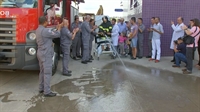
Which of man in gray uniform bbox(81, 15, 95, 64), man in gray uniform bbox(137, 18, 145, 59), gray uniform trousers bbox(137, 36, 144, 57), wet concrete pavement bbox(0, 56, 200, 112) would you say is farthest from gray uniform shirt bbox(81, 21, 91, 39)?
gray uniform trousers bbox(137, 36, 144, 57)

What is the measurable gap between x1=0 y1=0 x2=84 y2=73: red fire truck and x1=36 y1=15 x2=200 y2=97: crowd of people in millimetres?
623

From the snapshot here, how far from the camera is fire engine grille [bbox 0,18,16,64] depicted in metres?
5.16

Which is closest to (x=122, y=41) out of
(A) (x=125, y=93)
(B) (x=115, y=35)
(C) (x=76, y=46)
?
(B) (x=115, y=35)

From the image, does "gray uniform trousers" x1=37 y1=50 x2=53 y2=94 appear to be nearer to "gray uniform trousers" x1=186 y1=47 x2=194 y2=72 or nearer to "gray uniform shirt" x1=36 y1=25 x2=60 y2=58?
"gray uniform shirt" x1=36 y1=25 x2=60 y2=58

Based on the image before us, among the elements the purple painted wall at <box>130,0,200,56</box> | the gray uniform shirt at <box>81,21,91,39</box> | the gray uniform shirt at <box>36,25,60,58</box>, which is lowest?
the gray uniform shirt at <box>36,25,60,58</box>

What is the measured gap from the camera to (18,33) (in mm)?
5184

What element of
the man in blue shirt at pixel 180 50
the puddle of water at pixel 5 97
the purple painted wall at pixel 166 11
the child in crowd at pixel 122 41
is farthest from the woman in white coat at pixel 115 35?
the puddle of water at pixel 5 97

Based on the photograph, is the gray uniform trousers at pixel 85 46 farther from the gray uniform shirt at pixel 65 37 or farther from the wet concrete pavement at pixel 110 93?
the gray uniform shirt at pixel 65 37

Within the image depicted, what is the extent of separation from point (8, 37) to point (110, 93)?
2.79 metres

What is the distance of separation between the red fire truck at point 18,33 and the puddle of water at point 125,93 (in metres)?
1.00

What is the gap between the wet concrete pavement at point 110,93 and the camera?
4.48 m

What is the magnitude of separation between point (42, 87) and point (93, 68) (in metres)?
3.09

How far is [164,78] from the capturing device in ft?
22.5

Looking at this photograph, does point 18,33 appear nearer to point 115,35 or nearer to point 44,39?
point 44,39
